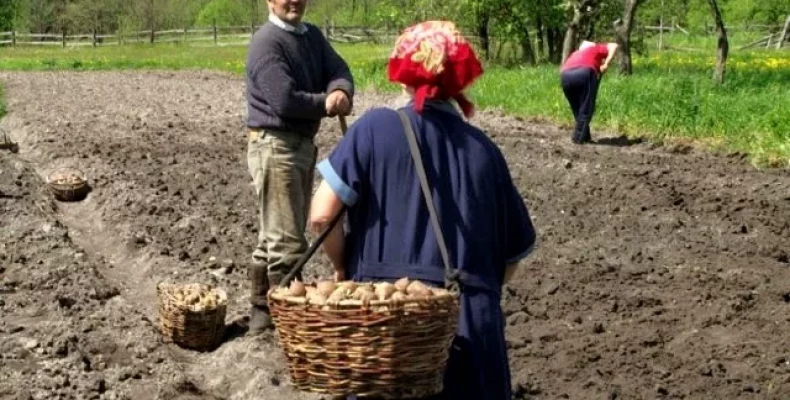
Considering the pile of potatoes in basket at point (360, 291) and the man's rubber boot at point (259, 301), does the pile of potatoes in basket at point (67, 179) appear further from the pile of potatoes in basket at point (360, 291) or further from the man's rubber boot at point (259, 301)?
the pile of potatoes in basket at point (360, 291)

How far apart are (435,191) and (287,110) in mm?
2579

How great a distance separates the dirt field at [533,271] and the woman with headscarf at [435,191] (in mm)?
2551

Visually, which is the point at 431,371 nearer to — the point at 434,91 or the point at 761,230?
the point at 434,91

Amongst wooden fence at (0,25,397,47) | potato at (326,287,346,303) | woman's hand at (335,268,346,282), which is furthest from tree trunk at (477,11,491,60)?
potato at (326,287,346,303)

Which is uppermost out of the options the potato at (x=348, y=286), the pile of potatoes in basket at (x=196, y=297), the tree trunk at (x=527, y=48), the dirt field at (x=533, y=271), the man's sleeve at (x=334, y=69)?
the man's sleeve at (x=334, y=69)

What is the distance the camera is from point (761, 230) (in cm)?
967

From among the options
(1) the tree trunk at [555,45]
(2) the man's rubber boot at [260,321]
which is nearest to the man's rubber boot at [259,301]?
(2) the man's rubber boot at [260,321]

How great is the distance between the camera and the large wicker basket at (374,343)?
10.9 ft

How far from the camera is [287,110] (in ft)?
19.9

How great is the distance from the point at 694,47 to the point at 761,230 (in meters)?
41.4

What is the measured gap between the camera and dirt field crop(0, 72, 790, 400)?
6469 mm

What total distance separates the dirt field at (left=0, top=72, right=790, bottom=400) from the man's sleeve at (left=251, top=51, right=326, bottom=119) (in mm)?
1320

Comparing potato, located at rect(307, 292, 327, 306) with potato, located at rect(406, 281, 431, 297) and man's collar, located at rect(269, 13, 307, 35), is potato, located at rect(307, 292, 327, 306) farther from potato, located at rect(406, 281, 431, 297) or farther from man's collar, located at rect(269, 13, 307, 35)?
man's collar, located at rect(269, 13, 307, 35)

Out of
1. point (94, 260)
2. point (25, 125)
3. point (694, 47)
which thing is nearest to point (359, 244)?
point (94, 260)
